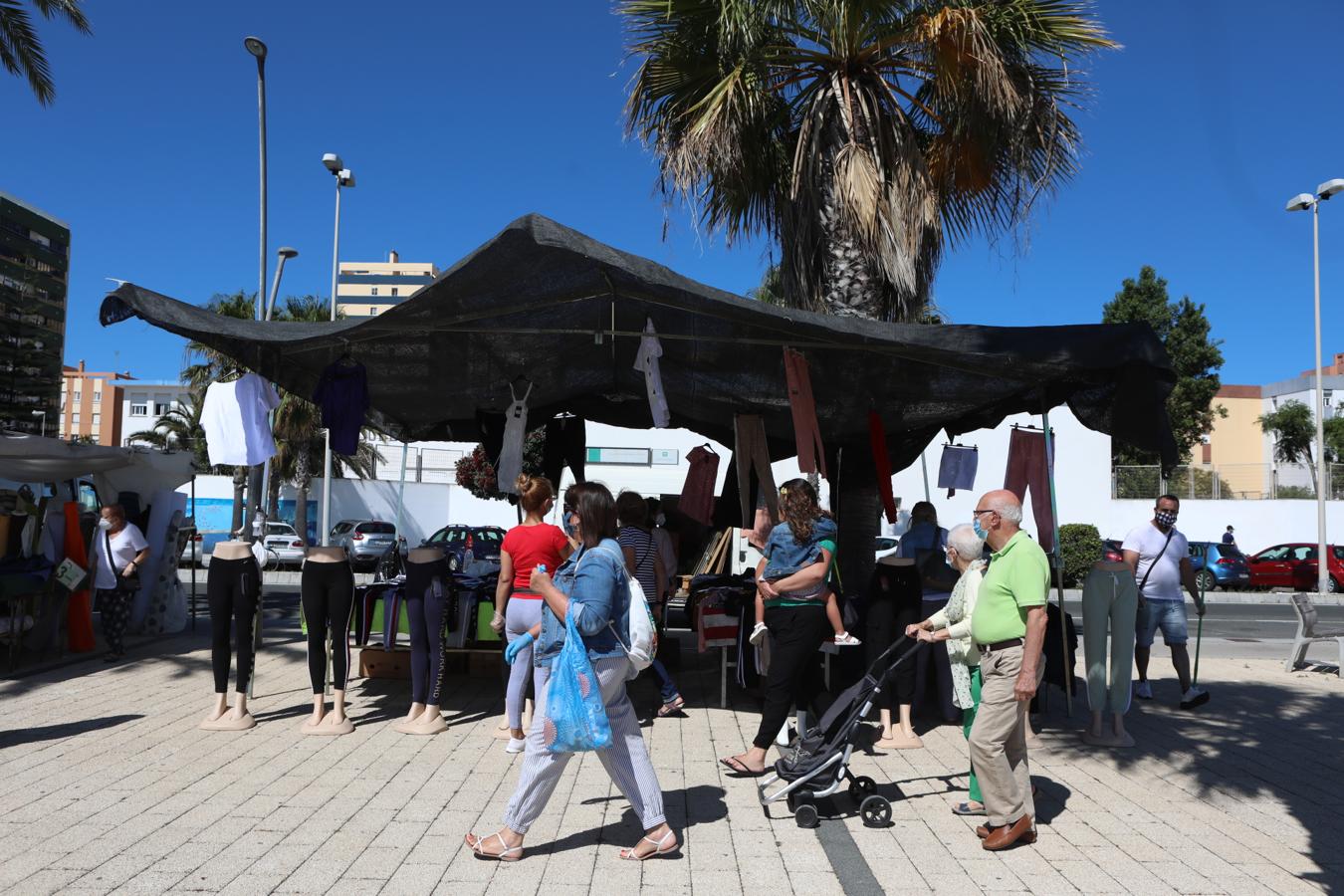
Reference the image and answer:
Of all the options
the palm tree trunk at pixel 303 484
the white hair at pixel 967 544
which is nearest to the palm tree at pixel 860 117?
the white hair at pixel 967 544

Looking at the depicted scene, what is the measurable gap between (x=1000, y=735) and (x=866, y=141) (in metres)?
6.16

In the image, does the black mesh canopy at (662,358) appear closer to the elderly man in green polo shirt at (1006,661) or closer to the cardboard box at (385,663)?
the elderly man in green polo shirt at (1006,661)

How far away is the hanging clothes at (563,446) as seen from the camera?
36.0 ft

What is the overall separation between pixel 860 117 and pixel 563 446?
15.4 ft

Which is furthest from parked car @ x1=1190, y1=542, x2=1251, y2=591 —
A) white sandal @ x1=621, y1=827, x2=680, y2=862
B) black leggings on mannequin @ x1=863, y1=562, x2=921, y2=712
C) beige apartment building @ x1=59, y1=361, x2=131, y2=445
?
beige apartment building @ x1=59, y1=361, x2=131, y2=445

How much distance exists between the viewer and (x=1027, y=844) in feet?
15.6

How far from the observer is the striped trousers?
4242 mm

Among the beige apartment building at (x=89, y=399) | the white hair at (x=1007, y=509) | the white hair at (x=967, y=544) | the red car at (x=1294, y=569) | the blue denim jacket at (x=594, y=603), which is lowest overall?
the red car at (x=1294, y=569)

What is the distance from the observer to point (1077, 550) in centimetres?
2381

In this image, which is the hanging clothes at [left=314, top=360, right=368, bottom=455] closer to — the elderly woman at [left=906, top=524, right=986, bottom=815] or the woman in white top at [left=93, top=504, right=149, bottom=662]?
the woman in white top at [left=93, top=504, right=149, bottom=662]

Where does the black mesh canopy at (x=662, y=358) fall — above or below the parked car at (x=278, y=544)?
above

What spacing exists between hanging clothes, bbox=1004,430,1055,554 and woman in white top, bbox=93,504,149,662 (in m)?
8.33

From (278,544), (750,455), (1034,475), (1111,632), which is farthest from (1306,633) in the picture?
(278,544)

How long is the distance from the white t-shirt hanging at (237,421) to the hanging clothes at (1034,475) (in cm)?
611
